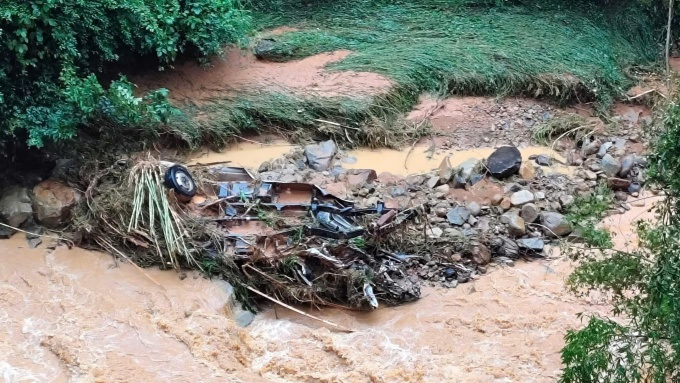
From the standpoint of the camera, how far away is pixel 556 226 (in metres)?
6.62

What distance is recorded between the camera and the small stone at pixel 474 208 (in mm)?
6777

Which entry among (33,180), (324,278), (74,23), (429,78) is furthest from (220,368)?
(429,78)

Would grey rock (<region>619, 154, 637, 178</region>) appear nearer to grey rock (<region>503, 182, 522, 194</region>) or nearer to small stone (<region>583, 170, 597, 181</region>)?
small stone (<region>583, 170, 597, 181</region>)

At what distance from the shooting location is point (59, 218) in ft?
21.6

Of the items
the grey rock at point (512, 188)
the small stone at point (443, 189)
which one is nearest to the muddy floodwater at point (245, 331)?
the grey rock at point (512, 188)

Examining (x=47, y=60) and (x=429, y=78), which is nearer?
(x=47, y=60)

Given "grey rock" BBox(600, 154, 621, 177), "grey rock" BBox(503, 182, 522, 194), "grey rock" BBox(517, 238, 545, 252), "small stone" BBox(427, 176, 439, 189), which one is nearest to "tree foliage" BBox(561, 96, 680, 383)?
"grey rock" BBox(517, 238, 545, 252)

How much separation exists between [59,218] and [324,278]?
2611 millimetres

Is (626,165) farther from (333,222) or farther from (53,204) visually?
(53,204)

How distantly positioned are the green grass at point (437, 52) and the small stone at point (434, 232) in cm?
194

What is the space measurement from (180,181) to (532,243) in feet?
10.6

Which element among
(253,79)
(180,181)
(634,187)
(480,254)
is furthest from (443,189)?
(253,79)

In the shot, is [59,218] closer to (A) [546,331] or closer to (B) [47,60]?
(B) [47,60]

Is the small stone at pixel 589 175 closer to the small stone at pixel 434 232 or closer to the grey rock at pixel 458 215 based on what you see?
the grey rock at pixel 458 215
